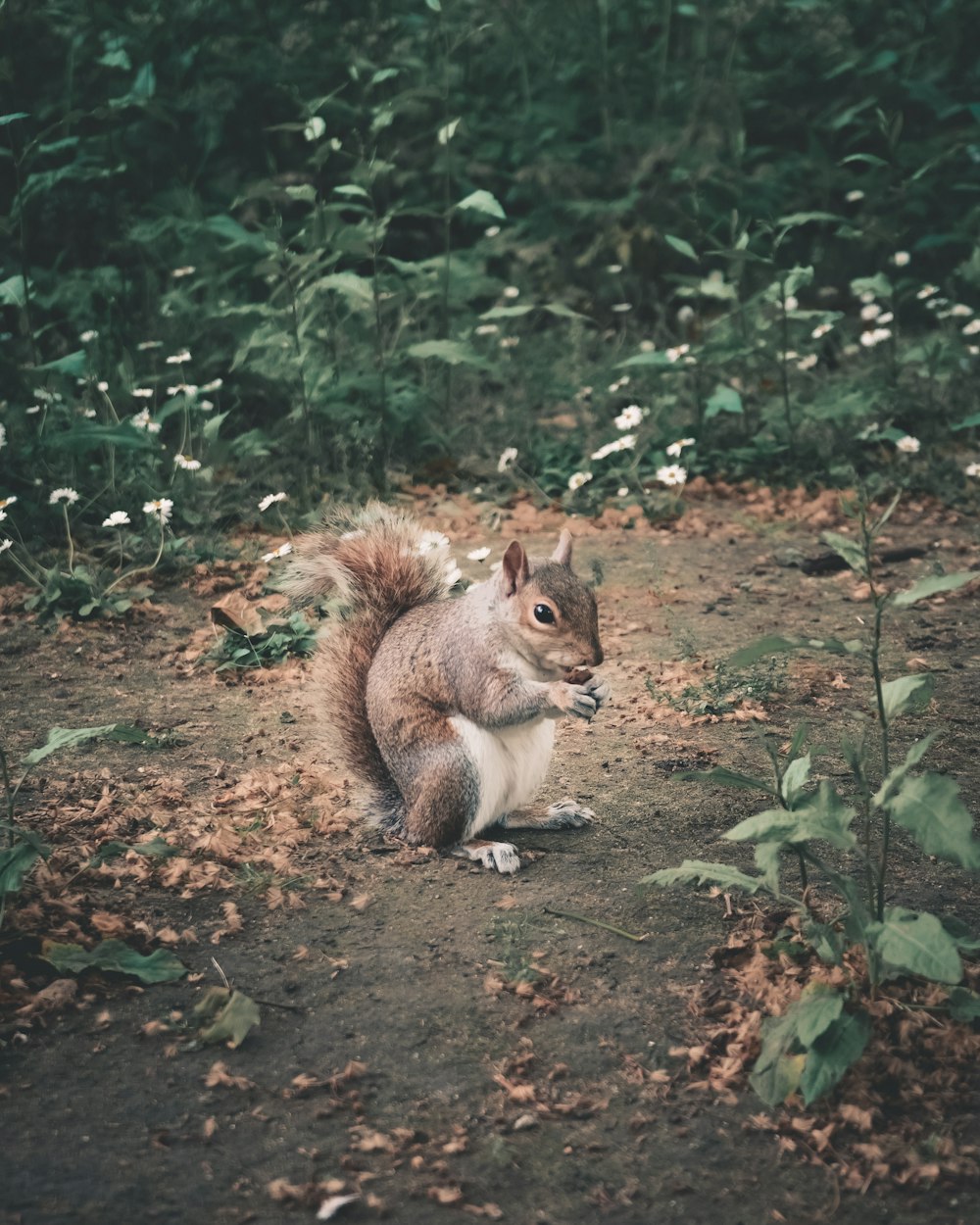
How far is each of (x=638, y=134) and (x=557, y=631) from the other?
6879 millimetres

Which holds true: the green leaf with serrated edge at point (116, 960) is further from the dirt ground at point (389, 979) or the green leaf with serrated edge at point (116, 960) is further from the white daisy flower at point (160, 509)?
the white daisy flower at point (160, 509)

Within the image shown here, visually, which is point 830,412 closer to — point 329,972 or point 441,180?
point 441,180

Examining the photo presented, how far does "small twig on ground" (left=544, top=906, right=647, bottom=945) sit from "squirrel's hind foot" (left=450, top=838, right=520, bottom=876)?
242mm

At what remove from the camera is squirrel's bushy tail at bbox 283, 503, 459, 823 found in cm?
383

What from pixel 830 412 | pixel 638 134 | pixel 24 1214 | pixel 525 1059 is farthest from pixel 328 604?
pixel 638 134

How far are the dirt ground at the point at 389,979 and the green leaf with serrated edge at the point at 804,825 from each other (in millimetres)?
483

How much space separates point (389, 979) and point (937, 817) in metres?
1.28

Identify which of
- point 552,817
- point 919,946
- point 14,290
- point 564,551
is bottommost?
point 552,817

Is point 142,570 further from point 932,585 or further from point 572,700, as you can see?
point 932,585

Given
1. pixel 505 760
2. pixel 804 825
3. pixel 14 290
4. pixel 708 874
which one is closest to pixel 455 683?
pixel 505 760

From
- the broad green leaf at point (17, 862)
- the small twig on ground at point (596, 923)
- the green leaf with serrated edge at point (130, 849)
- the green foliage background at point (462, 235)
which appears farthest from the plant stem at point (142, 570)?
the small twig on ground at point (596, 923)

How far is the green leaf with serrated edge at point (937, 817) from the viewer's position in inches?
94.0

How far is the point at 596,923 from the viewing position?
319 centimetres

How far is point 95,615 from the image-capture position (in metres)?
5.44
